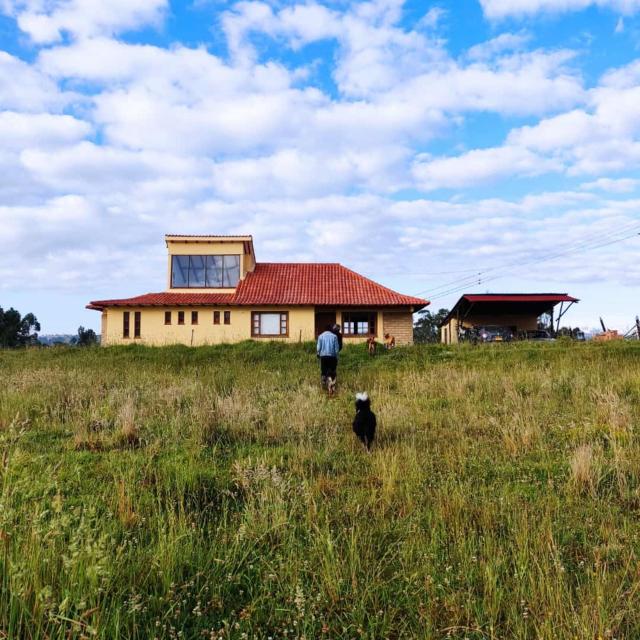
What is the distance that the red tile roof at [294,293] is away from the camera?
80.1 ft

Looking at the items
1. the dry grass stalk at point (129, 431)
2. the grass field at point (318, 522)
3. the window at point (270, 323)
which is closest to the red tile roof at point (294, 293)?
A: the window at point (270, 323)

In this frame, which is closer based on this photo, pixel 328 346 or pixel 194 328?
pixel 328 346

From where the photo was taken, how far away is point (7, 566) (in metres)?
2.40

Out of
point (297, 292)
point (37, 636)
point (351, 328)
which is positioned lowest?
point (37, 636)

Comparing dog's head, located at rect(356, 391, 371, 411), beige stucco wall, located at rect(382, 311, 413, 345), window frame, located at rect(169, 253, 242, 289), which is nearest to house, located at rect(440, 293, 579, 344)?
beige stucco wall, located at rect(382, 311, 413, 345)

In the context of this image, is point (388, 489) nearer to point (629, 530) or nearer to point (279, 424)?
point (629, 530)

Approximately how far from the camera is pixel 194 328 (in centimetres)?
2470

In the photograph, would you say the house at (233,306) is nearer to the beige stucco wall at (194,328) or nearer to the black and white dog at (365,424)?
the beige stucco wall at (194,328)

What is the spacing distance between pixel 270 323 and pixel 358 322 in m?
5.10

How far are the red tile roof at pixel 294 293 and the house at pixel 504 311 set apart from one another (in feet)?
19.8

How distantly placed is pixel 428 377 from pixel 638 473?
281 inches

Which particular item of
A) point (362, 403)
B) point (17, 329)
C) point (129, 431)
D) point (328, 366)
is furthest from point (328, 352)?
point (17, 329)

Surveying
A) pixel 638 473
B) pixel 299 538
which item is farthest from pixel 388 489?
pixel 638 473

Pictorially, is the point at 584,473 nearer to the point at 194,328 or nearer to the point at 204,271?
the point at 194,328
